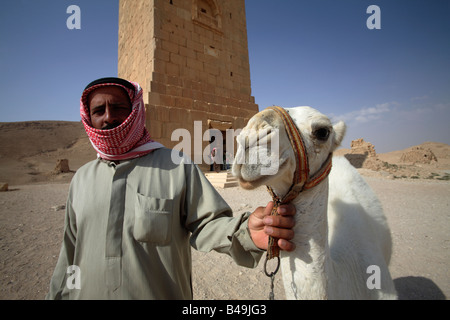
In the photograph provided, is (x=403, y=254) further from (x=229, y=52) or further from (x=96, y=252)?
(x=229, y=52)

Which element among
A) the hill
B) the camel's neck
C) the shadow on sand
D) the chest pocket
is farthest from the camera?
the hill

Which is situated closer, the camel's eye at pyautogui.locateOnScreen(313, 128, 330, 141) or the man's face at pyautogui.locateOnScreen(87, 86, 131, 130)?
the camel's eye at pyautogui.locateOnScreen(313, 128, 330, 141)

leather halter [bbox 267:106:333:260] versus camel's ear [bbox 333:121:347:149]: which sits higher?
camel's ear [bbox 333:121:347:149]

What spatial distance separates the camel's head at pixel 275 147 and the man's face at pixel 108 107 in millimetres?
996

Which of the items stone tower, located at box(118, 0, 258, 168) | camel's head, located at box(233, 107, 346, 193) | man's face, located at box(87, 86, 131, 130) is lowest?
camel's head, located at box(233, 107, 346, 193)

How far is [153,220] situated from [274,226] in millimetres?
634

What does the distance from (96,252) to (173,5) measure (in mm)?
11699

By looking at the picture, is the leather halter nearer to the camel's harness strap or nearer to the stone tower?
the camel's harness strap

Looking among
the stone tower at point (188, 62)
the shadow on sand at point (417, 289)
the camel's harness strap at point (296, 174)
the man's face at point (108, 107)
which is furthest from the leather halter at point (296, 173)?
the stone tower at point (188, 62)

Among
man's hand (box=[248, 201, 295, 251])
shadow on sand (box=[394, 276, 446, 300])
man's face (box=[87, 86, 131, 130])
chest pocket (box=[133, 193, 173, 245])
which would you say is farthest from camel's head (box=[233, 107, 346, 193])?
shadow on sand (box=[394, 276, 446, 300])

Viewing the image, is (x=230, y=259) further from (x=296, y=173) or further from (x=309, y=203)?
(x=296, y=173)

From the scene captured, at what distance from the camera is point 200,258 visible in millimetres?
3334

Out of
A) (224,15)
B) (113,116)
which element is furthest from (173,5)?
(113,116)

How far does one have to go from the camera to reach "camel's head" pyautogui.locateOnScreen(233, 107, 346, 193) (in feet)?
2.91
